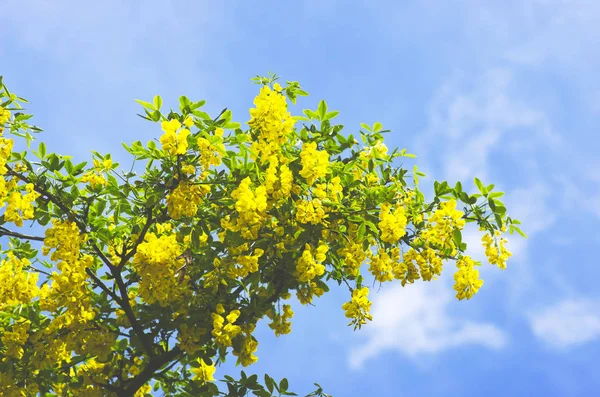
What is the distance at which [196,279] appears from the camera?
17.7 ft

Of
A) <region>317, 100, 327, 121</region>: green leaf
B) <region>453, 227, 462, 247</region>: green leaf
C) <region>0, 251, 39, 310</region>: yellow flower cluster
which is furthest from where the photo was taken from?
<region>0, 251, 39, 310</region>: yellow flower cluster

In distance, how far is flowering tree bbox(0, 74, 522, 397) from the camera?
184 inches

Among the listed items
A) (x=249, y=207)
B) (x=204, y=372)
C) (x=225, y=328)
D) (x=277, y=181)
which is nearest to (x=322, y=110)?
(x=277, y=181)

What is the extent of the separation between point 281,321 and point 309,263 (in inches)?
37.2

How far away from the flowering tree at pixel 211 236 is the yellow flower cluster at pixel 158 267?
1 centimetres

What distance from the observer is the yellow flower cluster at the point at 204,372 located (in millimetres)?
5514

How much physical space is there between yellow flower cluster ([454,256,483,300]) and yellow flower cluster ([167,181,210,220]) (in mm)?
2030

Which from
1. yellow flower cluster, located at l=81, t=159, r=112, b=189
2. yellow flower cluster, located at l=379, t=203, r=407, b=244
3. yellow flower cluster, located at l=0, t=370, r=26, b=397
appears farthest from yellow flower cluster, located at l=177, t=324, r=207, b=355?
yellow flower cluster, located at l=0, t=370, r=26, b=397

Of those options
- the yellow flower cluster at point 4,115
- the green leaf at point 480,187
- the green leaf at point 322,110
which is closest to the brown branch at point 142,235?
the yellow flower cluster at point 4,115

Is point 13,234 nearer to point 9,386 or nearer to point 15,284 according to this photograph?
point 15,284

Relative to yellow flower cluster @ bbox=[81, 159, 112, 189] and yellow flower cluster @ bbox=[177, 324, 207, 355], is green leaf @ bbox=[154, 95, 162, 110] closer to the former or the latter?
yellow flower cluster @ bbox=[81, 159, 112, 189]

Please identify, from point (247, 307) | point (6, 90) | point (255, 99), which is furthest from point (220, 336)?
Answer: point (6, 90)

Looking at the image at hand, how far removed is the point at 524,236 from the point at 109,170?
329 cm

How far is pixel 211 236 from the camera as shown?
5.28 meters
